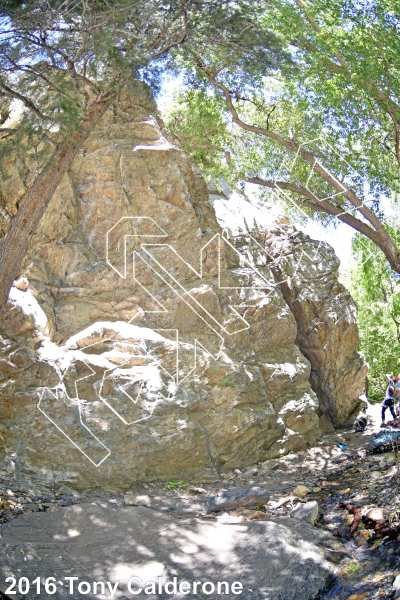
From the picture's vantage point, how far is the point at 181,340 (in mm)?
9672

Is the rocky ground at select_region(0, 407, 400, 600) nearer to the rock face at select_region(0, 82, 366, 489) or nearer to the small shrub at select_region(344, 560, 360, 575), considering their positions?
the small shrub at select_region(344, 560, 360, 575)

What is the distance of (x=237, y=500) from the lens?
6824mm

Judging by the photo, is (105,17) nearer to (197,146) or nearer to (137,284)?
(137,284)

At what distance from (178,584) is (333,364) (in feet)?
25.6

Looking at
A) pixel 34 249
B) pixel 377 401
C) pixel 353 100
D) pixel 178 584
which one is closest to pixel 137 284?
pixel 34 249

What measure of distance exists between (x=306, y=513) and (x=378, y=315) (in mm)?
13400

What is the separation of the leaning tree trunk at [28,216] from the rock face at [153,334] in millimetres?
1901

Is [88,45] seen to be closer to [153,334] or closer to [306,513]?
[153,334]

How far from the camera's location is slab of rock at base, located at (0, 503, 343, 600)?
4.63 meters

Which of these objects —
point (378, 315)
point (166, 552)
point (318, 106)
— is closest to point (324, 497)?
point (166, 552)

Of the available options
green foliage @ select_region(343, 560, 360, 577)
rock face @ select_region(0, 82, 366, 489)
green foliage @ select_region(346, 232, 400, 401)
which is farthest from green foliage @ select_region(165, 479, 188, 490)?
green foliage @ select_region(346, 232, 400, 401)

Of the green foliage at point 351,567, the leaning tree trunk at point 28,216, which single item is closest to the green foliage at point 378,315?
the leaning tree trunk at point 28,216

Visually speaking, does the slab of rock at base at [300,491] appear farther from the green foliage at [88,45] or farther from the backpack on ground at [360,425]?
the green foliage at [88,45]

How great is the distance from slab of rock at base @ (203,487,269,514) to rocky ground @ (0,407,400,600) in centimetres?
10
